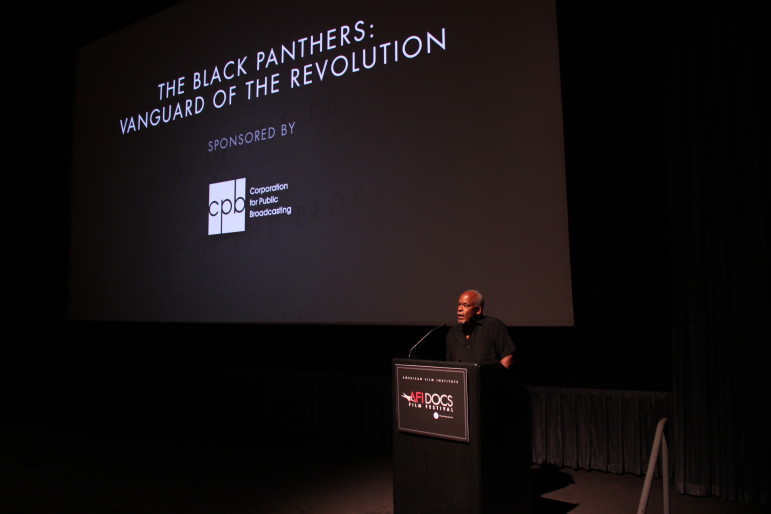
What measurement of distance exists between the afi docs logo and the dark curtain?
3.02m

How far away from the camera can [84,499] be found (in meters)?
3.18

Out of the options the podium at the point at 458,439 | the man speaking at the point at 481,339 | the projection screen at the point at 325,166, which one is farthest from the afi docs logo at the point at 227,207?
the podium at the point at 458,439

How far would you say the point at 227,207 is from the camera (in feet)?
15.5

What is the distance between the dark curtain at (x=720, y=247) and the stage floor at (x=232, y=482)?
298 millimetres

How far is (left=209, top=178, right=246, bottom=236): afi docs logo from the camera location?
4.64 meters

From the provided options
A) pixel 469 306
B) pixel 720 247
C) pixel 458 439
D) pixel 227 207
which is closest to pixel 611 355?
pixel 720 247

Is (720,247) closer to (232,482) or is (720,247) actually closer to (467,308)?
Answer: (467,308)

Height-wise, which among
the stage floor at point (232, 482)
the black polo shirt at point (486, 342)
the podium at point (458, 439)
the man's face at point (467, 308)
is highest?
the man's face at point (467, 308)

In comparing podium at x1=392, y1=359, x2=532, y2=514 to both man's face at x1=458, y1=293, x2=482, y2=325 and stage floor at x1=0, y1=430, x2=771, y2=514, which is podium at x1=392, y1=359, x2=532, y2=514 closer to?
man's face at x1=458, y1=293, x2=482, y2=325

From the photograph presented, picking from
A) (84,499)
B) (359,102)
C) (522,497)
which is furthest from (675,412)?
(84,499)

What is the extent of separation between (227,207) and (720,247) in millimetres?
3428

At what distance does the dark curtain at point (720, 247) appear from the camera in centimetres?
297

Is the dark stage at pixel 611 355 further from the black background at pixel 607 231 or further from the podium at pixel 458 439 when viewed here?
the podium at pixel 458 439

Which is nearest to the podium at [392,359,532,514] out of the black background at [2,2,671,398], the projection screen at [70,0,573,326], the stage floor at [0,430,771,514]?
the stage floor at [0,430,771,514]
